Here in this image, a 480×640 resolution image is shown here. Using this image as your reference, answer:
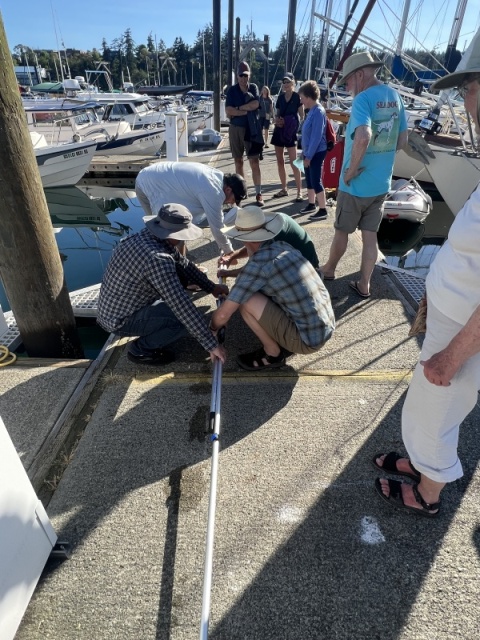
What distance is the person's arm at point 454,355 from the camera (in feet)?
4.28

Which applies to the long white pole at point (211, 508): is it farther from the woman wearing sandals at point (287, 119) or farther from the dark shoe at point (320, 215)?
the woman wearing sandals at point (287, 119)

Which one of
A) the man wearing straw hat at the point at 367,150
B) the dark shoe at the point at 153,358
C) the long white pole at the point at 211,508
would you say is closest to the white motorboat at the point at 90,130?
the man wearing straw hat at the point at 367,150

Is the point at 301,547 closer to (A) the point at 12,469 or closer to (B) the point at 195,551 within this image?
(B) the point at 195,551

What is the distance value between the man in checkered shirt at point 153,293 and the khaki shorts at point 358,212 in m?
1.53

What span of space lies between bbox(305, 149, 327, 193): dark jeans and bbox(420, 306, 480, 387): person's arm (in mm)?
4745

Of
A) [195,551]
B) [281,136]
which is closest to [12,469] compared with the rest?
[195,551]

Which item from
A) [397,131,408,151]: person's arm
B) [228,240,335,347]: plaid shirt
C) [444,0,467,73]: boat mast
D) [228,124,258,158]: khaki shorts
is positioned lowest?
[228,240,335,347]: plaid shirt

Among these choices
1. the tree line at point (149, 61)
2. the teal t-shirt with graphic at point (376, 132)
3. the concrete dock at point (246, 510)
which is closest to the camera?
the concrete dock at point (246, 510)

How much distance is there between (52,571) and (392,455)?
67.9 inches

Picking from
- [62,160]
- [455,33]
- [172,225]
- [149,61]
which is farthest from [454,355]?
[149,61]

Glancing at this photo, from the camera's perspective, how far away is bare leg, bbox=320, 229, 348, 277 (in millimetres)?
3833

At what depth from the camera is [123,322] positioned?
296cm

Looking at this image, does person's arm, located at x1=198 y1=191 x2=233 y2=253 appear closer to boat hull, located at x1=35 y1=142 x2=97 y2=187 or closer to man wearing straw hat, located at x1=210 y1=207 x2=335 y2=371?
man wearing straw hat, located at x1=210 y1=207 x2=335 y2=371

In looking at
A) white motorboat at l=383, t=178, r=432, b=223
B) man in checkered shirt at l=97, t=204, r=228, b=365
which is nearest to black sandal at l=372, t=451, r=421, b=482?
man in checkered shirt at l=97, t=204, r=228, b=365
